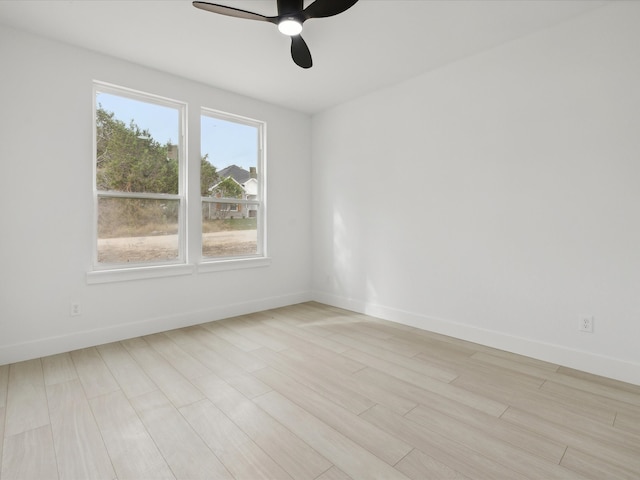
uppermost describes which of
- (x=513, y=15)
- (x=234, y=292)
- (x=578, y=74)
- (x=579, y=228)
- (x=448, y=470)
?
(x=513, y=15)

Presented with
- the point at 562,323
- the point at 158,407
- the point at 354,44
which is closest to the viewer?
the point at 158,407

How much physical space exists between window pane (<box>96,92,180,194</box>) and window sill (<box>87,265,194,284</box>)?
2.61 ft

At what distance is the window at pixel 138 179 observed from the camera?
320cm

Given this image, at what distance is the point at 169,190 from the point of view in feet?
11.9

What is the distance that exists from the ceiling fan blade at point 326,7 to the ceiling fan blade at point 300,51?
24 cm

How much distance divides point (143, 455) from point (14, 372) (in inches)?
67.5

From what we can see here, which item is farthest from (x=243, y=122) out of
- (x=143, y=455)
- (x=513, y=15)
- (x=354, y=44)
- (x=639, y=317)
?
(x=639, y=317)

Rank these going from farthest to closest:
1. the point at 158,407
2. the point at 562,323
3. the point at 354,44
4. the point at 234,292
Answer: the point at 234,292
the point at 354,44
the point at 562,323
the point at 158,407

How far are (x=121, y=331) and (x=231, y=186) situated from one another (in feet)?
6.51

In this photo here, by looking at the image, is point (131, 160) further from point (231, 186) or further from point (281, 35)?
point (281, 35)

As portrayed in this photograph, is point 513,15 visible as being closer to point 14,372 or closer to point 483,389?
point 483,389

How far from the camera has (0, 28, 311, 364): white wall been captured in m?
2.70

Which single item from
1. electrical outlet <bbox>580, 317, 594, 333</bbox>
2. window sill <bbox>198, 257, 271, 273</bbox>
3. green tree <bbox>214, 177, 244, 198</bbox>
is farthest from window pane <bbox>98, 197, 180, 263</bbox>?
electrical outlet <bbox>580, 317, 594, 333</bbox>

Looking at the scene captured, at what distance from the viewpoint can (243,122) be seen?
425cm
